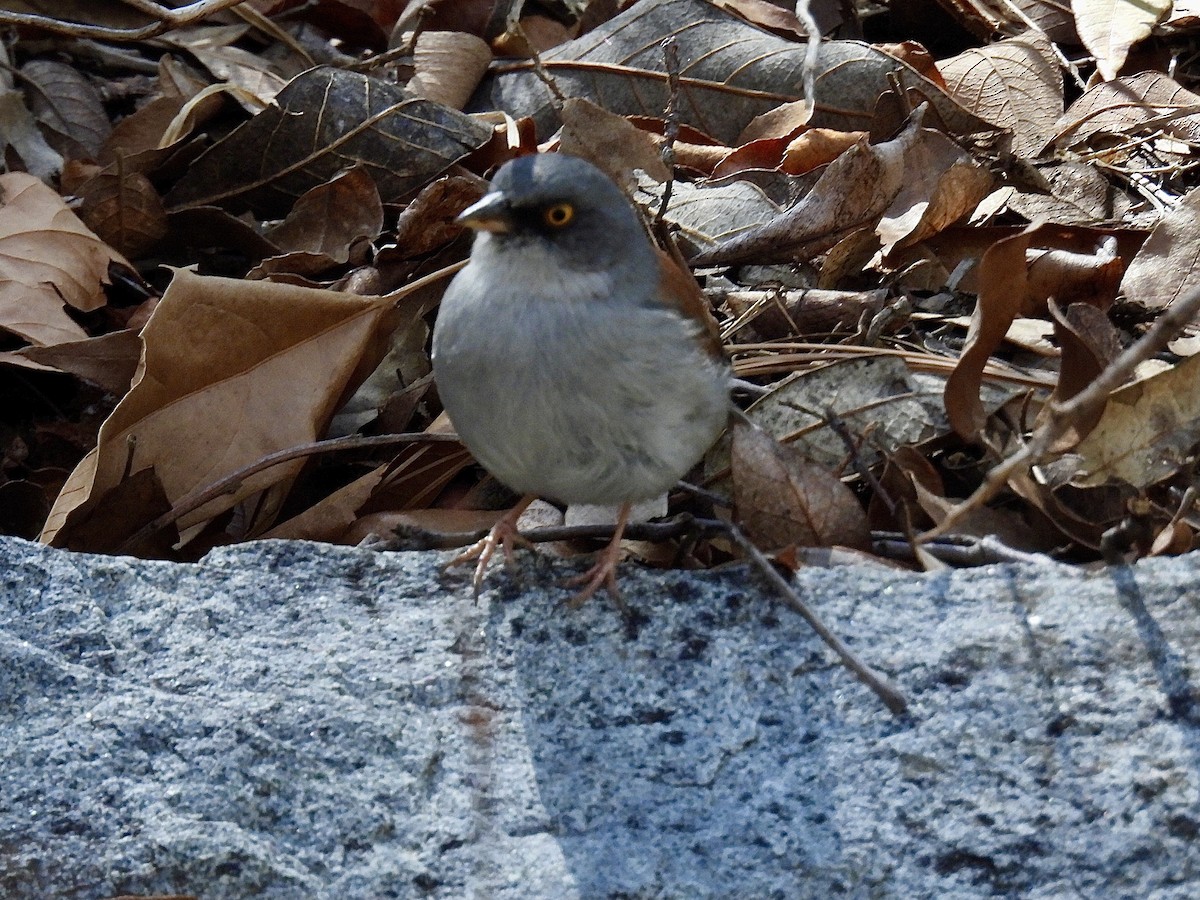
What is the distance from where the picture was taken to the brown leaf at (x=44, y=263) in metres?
4.09

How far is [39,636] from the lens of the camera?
9.20ft

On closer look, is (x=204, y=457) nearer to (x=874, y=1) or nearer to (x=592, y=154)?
(x=592, y=154)

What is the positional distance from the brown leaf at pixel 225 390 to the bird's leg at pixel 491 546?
2.37ft

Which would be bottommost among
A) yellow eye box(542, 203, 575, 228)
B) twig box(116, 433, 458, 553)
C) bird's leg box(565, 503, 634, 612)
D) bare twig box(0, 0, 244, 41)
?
twig box(116, 433, 458, 553)

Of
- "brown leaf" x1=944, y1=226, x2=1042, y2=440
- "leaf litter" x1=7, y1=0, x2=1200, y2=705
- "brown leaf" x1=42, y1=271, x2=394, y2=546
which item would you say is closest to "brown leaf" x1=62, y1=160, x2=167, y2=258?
"leaf litter" x1=7, y1=0, x2=1200, y2=705

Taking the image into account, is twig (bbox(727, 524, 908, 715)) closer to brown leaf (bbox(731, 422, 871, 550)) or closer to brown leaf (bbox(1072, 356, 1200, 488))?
brown leaf (bbox(731, 422, 871, 550))

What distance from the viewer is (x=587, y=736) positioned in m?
2.64

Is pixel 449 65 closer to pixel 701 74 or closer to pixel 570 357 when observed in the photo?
pixel 701 74

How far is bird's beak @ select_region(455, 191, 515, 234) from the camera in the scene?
10.4 feet

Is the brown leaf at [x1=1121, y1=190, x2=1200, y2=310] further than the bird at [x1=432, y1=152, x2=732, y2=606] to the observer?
Yes

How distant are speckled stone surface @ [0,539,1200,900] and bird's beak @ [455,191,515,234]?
90 cm

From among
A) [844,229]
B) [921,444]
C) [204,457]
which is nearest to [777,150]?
[844,229]

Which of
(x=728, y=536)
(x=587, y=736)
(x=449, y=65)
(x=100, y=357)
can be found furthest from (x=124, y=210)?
(x=587, y=736)

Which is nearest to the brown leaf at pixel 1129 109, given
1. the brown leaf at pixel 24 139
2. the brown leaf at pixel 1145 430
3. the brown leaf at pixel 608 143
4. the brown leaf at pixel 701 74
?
the brown leaf at pixel 701 74
